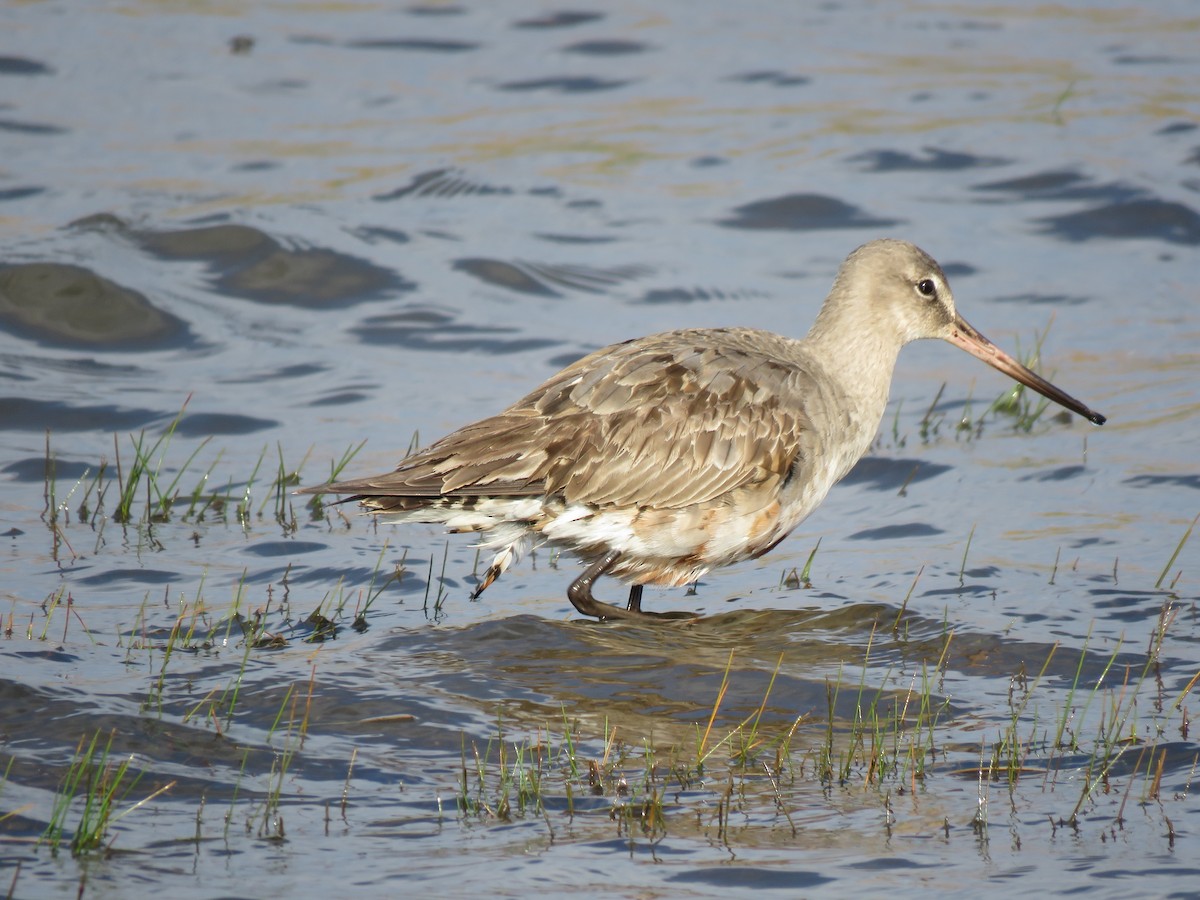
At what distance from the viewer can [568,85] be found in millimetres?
14797

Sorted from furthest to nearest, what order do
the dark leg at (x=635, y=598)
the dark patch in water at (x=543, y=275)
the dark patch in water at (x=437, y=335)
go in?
the dark patch in water at (x=543, y=275) → the dark patch in water at (x=437, y=335) → the dark leg at (x=635, y=598)

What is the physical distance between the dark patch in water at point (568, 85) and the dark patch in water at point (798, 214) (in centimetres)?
259

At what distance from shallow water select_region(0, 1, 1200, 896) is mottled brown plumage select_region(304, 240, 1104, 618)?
14.9 inches

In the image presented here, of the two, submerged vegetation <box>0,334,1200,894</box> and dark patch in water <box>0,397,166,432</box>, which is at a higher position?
dark patch in water <box>0,397,166,432</box>

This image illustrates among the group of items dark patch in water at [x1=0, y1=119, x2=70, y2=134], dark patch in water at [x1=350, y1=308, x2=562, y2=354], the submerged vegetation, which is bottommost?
the submerged vegetation

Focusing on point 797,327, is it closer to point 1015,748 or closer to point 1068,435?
point 1068,435

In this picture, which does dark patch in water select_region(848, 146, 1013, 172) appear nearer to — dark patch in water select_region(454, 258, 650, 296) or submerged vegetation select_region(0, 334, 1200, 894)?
dark patch in water select_region(454, 258, 650, 296)

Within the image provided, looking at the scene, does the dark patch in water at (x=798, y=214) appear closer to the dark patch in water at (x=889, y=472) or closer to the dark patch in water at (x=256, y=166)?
the dark patch in water at (x=256, y=166)

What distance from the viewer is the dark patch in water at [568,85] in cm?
1469

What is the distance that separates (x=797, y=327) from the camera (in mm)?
→ 10594

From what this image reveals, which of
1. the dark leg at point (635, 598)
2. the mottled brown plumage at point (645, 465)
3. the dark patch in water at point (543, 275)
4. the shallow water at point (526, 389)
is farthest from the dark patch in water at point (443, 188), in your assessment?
the dark leg at point (635, 598)

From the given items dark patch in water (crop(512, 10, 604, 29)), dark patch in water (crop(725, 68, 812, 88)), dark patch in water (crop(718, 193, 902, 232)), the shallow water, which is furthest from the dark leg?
dark patch in water (crop(512, 10, 604, 29))

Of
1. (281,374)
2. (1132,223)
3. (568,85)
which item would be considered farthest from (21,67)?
(1132,223)

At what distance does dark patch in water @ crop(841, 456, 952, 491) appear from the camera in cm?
850
